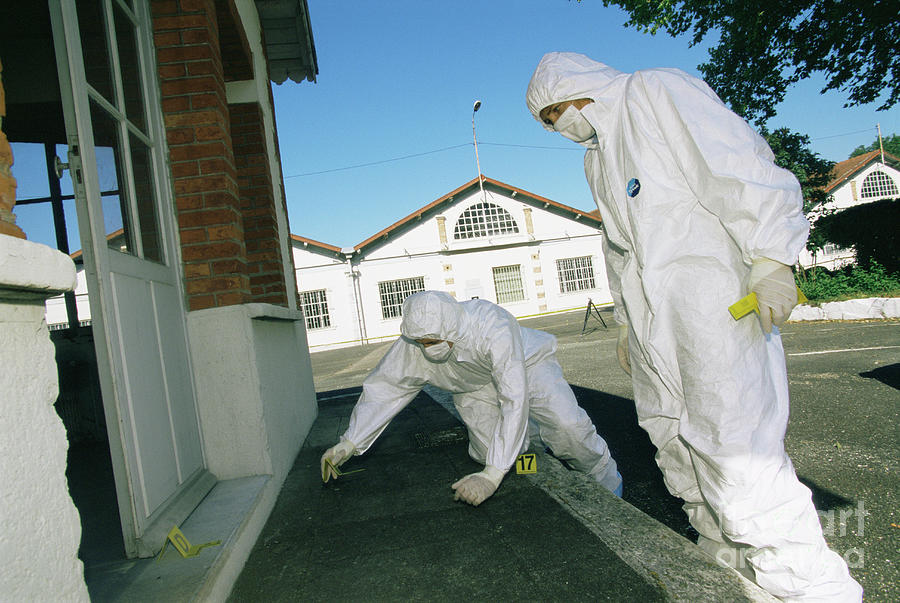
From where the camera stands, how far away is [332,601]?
178cm

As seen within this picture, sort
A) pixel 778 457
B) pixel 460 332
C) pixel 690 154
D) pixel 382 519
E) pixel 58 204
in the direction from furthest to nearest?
pixel 58 204
pixel 460 332
pixel 382 519
pixel 690 154
pixel 778 457

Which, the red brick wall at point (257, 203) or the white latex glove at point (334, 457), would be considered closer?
the white latex glove at point (334, 457)

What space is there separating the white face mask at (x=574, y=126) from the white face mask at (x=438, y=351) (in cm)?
127

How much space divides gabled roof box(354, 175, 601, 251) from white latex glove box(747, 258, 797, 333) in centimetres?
2318

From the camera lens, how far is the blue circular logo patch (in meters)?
2.02

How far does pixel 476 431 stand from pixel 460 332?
776 mm

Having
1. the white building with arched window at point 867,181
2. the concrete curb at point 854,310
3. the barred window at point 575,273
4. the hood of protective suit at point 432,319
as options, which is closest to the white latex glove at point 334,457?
the hood of protective suit at point 432,319

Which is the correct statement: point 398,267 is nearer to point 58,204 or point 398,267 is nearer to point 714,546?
point 58,204

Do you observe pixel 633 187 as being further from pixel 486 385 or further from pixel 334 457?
pixel 334 457

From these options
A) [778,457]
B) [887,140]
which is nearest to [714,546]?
[778,457]

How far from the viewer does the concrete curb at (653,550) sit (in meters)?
1.58

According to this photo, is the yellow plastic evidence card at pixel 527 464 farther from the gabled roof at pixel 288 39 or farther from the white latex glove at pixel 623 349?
the gabled roof at pixel 288 39

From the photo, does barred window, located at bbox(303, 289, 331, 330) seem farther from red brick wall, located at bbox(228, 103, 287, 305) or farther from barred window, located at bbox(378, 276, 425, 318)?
red brick wall, located at bbox(228, 103, 287, 305)

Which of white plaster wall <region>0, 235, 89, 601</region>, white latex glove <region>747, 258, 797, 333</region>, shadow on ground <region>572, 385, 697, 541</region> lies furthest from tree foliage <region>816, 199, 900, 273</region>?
white plaster wall <region>0, 235, 89, 601</region>
